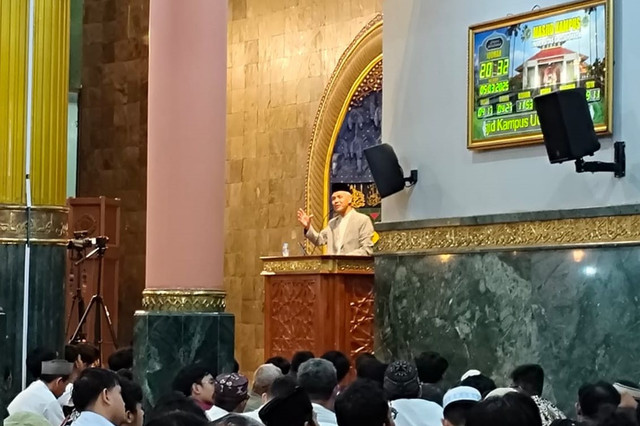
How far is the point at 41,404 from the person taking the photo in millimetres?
7000

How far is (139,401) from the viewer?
543 cm

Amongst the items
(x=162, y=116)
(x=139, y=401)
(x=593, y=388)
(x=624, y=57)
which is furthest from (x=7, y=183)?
(x=593, y=388)

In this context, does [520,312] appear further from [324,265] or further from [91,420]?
[91,420]

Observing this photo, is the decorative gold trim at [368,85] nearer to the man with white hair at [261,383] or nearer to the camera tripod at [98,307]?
the camera tripod at [98,307]

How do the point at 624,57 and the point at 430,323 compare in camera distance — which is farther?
the point at 430,323

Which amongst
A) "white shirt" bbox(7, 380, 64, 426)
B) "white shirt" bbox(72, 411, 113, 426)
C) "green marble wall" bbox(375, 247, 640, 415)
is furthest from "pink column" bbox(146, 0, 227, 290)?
"white shirt" bbox(72, 411, 113, 426)

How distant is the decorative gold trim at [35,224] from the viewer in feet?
29.8

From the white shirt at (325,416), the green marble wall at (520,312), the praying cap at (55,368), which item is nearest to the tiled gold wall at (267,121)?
the green marble wall at (520,312)

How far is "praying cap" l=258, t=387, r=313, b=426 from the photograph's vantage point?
3793mm

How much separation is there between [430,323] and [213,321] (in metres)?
2.24

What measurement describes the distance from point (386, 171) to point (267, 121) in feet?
16.9

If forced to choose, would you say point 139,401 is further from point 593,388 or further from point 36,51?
point 36,51

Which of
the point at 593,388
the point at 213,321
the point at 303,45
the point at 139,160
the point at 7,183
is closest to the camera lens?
the point at 593,388

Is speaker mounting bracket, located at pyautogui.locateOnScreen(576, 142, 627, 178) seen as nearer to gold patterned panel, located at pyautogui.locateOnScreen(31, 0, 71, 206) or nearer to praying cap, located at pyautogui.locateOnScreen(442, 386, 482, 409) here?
praying cap, located at pyautogui.locateOnScreen(442, 386, 482, 409)
